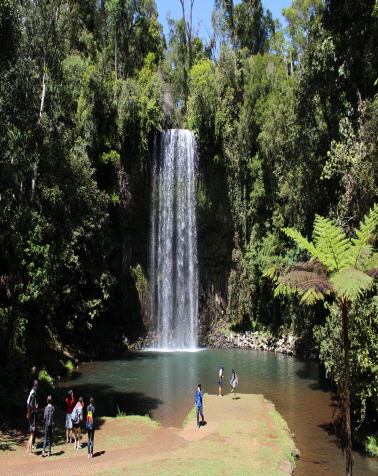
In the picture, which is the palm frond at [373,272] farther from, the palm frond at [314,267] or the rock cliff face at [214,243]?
the rock cliff face at [214,243]

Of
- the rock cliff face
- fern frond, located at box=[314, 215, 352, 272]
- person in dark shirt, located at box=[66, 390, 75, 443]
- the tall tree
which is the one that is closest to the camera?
the tall tree

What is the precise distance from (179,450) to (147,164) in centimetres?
2439

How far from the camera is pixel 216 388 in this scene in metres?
18.0

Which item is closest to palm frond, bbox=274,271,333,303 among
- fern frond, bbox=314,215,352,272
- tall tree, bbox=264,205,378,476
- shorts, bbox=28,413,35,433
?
tall tree, bbox=264,205,378,476

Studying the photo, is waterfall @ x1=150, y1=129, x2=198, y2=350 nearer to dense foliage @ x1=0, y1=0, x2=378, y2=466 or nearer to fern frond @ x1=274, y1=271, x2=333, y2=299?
dense foliage @ x1=0, y1=0, x2=378, y2=466

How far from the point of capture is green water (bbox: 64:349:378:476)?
11906 millimetres

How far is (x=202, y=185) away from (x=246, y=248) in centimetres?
595

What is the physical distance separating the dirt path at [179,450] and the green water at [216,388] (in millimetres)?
826

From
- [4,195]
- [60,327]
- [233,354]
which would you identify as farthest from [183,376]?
[4,195]

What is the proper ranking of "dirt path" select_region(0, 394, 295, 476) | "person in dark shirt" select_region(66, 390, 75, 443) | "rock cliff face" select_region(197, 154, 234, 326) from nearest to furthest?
"dirt path" select_region(0, 394, 295, 476) → "person in dark shirt" select_region(66, 390, 75, 443) → "rock cliff face" select_region(197, 154, 234, 326)

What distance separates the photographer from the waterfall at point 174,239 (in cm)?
3091

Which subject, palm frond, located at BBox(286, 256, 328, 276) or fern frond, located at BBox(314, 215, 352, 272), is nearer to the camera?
fern frond, located at BBox(314, 215, 352, 272)

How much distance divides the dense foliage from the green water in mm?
1837

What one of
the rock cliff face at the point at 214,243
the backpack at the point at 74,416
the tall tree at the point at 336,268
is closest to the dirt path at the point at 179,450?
the backpack at the point at 74,416
